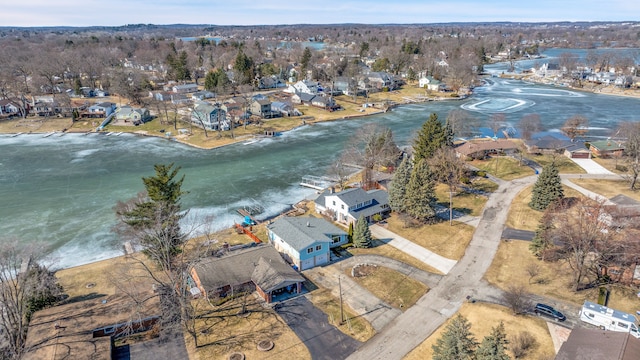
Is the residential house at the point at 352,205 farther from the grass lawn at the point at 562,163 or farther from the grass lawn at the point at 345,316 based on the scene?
the grass lawn at the point at 562,163

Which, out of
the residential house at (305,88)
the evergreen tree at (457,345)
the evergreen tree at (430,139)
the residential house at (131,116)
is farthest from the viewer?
the residential house at (305,88)

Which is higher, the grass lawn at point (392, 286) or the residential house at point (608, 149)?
the residential house at point (608, 149)

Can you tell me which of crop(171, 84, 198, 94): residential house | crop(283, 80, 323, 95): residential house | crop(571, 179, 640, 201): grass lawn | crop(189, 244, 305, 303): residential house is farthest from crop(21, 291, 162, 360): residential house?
crop(283, 80, 323, 95): residential house

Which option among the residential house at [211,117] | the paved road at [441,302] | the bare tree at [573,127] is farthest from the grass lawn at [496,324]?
the residential house at [211,117]

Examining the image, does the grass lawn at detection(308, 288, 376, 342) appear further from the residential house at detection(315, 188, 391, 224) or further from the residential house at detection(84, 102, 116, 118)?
the residential house at detection(84, 102, 116, 118)

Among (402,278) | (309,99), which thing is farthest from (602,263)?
(309,99)

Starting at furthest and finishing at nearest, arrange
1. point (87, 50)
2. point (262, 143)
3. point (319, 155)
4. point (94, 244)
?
1. point (87, 50)
2. point (262, 143)
3. point (319, 155)
4. point (94, 244)

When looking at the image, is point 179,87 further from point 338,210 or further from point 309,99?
point 338,210

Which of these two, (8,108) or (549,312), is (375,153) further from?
(8,108)
